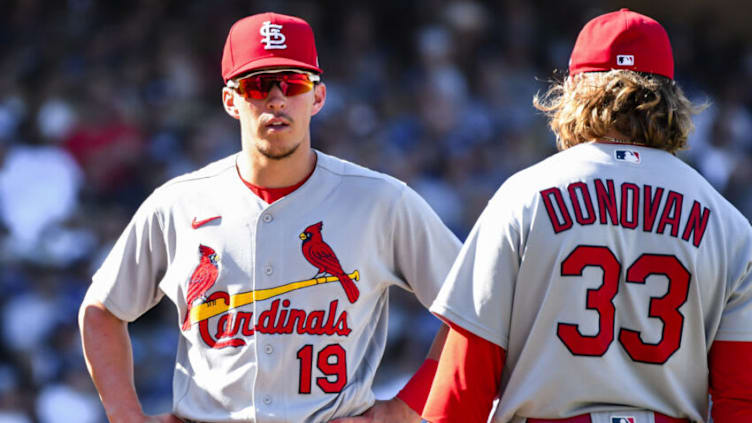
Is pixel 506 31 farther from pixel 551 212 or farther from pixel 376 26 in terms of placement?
pixel 551 212

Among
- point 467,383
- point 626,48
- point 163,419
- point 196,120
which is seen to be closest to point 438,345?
point 467,383

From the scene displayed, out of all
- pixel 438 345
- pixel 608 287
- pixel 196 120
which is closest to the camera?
pixel 608 287

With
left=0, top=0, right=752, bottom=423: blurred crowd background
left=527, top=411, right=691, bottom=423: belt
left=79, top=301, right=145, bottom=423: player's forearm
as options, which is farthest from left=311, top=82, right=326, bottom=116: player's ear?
left=0, top=0, right=752, bottom=423: blurred crowd background

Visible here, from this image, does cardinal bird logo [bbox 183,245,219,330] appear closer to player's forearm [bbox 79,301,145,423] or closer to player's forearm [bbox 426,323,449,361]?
player's forearm [bbox 79,301,145,423]

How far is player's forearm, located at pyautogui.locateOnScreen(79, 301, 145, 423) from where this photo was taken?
292 cm

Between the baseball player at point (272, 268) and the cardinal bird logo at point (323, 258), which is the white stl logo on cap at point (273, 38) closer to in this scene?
the baseball player at point (272, 268)

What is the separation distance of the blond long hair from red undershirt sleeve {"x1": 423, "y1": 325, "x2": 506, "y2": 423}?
53cm

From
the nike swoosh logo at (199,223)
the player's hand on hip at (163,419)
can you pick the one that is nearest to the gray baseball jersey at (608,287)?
the nike swoosh logo at (199,223)

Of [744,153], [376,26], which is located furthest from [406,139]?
[744,153]

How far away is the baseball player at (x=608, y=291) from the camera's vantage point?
86.8 inches

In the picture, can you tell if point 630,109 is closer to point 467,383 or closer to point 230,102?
point 467,383

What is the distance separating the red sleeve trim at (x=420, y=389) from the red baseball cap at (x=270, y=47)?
0.90 meters

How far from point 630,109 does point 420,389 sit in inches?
41.7

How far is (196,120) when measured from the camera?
275 inches
